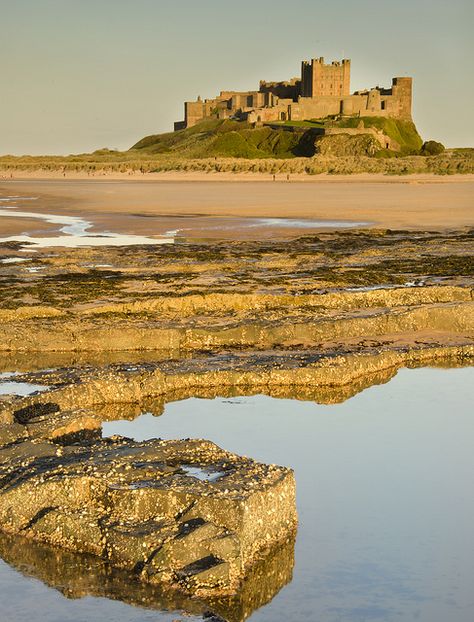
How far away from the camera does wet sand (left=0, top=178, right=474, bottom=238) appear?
80.6ft

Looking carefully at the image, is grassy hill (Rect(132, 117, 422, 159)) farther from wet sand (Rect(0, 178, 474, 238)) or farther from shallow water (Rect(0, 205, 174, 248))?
shallow water (Rect(0, 205, 174, 248))

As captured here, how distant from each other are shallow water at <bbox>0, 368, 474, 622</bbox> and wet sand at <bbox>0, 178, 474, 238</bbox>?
13.5 m

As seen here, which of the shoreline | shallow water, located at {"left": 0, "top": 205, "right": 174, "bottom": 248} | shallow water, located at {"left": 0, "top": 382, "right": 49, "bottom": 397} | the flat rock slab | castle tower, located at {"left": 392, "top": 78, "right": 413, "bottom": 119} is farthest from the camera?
castle tower, located at {"left": 392, "top": 78, "right": 413, "bottom": 119}

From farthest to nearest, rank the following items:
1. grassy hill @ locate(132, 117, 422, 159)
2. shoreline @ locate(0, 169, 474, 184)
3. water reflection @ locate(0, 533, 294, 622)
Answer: grassy hill @ locate(132, 117, 422, 159), shoreline @ locate(0, 169, 474, 184), water reflection @ locate(0, 533, 294, 622)

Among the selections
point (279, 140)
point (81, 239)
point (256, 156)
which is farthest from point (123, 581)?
point (279, 140)

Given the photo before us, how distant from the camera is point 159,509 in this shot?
5.32m

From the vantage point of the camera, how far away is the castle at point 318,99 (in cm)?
10500

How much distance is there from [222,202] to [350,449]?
91.4 feet

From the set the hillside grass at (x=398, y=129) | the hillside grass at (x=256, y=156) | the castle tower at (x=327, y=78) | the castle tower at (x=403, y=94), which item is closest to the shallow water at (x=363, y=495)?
the hillside grass at (x=256, y=156)

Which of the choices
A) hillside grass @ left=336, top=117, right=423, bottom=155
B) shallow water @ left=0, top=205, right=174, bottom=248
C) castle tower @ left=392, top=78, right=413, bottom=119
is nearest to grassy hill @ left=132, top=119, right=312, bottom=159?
hillside grass @ left=336, top=117, right=423, bottom=155

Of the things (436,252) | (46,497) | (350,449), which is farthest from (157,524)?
(436,252)

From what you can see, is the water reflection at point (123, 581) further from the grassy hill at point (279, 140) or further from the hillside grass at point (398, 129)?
the hillside grass at point (398, 129)

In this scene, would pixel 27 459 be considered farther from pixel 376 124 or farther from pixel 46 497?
pixel 376 124

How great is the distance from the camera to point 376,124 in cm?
10119
